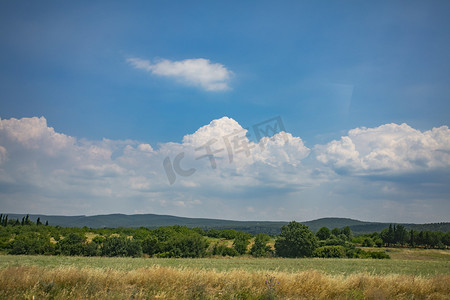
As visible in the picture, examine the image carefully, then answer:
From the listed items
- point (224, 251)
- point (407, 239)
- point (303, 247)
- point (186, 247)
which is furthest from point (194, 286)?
point (407, 239)

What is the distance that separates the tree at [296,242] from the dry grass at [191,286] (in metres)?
64.9

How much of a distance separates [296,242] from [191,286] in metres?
69.2

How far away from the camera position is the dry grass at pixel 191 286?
9938mm

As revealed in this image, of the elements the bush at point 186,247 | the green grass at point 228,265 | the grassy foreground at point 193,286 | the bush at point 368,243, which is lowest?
the bush at point 368,243

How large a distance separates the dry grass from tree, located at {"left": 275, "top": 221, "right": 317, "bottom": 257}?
64.9 m

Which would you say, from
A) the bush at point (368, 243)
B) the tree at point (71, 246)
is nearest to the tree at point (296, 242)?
the tree at point (71, 246)

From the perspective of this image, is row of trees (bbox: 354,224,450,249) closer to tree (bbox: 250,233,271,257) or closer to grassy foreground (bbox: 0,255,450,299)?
tree (bbox: 250,233,271,257)

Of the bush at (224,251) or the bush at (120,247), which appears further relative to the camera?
the bush at (224,251)

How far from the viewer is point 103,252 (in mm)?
67125

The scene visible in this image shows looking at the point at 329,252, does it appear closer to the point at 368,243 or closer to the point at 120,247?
the point at 120,247

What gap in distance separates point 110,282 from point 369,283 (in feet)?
32.4

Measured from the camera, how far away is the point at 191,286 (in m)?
11.3

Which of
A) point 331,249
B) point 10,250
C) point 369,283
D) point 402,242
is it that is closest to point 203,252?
point 331,249

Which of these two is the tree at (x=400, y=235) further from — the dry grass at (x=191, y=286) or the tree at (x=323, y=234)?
the dry grass at (x=191, y=286)
